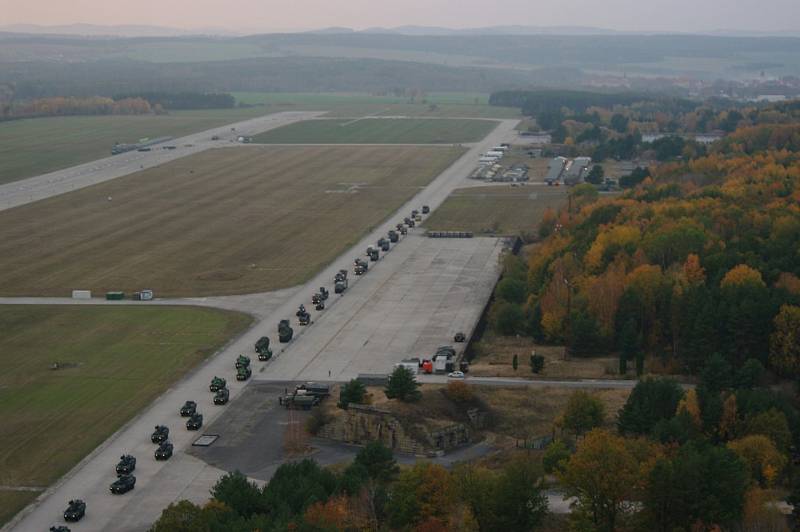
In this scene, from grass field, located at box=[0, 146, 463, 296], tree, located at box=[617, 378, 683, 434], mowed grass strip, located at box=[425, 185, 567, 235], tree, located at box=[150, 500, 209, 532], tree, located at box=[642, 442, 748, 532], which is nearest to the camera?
tree, located at box=[150, 500, 209, 532]

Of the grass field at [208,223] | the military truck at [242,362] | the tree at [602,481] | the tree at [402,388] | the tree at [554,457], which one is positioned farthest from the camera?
the grass field at [208,223]

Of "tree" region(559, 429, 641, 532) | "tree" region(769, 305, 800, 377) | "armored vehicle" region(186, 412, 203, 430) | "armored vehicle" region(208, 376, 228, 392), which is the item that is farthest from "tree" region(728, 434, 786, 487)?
"armored vehicle" region(208, 376, 228, 392)

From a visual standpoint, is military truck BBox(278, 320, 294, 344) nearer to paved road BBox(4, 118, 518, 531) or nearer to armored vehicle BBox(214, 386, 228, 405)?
paved road BBox(4, 118, 518, 531)

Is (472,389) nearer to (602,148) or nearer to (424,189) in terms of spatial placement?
(424,189)

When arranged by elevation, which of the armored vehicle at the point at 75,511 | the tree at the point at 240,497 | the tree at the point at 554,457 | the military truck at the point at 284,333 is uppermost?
the tree at the point at 240,497

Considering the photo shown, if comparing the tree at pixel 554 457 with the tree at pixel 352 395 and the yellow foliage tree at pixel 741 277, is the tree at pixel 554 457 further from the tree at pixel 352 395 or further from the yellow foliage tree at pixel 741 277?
the yellow foliage tree at pixel 741 277

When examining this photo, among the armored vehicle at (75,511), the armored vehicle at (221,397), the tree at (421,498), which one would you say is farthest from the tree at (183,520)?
the armored vehicle at (221,397)
